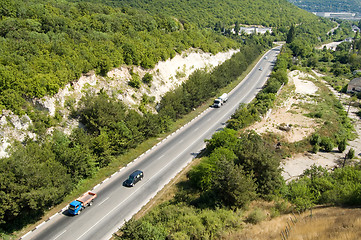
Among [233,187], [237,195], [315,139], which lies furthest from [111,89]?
[315,139]

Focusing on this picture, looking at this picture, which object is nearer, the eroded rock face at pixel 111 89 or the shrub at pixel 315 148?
the eroded rock face at pixel 111 89

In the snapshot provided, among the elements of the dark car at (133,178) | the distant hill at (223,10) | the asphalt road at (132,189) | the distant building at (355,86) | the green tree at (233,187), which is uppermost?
the distant hill at (223,10)

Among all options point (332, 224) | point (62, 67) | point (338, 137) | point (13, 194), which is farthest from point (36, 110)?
point (338, 137)

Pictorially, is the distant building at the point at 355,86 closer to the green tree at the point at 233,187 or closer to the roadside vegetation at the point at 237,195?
the roadside vegetation at the point at 237,195

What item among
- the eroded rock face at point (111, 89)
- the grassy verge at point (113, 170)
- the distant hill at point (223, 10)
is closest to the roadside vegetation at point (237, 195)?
the grassy verge at point (113, 170)

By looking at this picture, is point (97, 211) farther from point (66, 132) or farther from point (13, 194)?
point (66, 132)
